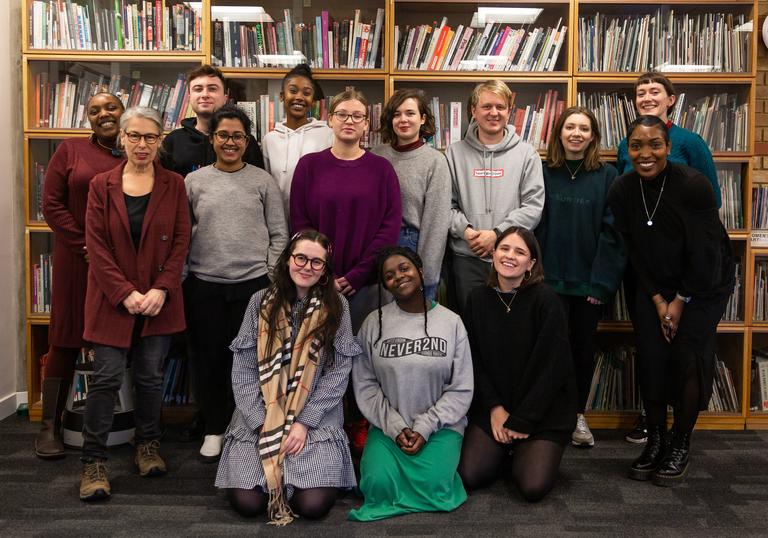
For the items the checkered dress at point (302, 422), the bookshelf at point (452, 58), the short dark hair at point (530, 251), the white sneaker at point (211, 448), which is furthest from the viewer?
the bookshelf at point (452, 58)

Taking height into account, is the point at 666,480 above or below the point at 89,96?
below

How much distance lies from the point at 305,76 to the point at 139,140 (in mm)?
909

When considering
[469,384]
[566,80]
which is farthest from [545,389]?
[566,80]

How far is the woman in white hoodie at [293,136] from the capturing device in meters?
3.28

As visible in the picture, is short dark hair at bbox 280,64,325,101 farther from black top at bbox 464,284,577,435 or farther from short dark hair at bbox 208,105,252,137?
black top at bbox 464,284,577,435

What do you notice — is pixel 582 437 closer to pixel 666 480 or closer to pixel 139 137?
pixel 666 480

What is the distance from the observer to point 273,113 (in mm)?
3668

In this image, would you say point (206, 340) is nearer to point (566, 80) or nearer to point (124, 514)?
point (124, 514)

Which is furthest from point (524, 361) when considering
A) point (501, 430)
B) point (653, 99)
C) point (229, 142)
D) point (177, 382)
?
point (177, 382)

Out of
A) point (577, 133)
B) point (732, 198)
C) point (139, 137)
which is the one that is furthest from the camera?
point (732, 198)

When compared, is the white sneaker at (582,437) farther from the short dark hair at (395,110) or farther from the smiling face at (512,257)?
the short dark hair at (395,110)

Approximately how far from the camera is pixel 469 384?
2.80 m

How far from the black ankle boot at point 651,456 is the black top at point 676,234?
570 mm

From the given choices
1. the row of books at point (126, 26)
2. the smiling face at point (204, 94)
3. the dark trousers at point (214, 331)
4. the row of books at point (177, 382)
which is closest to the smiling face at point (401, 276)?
the dark trousers at point (214, 331)
